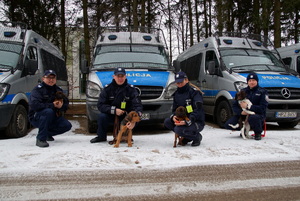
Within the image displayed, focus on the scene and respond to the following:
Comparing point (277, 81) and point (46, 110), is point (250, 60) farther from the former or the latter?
point (46, 110)

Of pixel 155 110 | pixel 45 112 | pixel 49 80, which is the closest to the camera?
pixel 45 112

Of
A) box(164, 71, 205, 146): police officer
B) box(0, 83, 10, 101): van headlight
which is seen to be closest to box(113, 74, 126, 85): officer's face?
box(164, 71, 205, 146): police officer

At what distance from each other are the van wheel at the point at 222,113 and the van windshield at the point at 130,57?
186 cm

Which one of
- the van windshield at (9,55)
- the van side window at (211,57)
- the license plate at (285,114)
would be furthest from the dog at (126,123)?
the van side window at (211,57)

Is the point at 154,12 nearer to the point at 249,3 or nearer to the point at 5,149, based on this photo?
the point at 249,3

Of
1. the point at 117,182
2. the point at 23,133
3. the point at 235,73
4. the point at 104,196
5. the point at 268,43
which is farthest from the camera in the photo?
the point at 268,43

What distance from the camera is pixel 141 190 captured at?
302 centimetres

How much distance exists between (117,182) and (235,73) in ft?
17.2

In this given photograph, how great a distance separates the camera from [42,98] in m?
5.01

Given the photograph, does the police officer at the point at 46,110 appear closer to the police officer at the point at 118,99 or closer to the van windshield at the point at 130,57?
the police officer at the point at 118,99

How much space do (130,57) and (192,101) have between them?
3293 millimetres

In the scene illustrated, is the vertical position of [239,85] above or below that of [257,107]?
above

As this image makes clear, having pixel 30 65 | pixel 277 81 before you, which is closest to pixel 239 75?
pixel 277 81

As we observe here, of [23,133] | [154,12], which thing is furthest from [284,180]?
[154,12]
